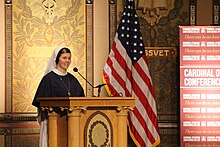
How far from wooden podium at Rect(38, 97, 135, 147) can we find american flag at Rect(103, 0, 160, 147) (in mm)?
1486

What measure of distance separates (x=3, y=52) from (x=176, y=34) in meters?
2.03

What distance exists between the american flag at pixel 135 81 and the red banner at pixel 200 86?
40 centimetres

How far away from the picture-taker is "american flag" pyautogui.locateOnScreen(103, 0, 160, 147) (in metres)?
6.22

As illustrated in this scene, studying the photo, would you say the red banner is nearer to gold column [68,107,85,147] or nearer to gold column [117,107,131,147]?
gold column [117,107,131,147]

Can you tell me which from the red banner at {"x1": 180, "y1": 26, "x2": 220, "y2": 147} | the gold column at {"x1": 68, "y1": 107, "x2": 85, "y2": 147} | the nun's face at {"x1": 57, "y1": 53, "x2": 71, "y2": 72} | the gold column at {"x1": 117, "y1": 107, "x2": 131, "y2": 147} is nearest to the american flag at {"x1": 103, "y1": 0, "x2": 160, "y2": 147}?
the red banner at {"x1": 180, "y1": 26, "x2": 220, "y2": 147}

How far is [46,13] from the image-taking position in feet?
21.4

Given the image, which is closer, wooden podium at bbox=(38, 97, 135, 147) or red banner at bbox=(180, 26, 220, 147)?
wooden podium at bbox=(38, 97, 135, 147)

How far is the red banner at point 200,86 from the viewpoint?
236 inches

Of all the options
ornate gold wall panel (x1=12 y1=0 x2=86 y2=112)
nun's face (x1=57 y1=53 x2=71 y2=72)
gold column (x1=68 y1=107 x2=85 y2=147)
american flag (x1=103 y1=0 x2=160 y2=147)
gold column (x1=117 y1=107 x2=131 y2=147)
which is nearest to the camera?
gold column (x1=68 y1=107 x2=85 y2=147)

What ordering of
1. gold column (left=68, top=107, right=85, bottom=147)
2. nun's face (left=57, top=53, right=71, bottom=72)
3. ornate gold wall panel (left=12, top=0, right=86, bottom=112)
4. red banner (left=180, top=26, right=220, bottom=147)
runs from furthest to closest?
ornate gold wall panel (left=12, top=0, right=86, bottom=112) < red banner (left=180, top=26, right=220, bottom=147) < nun's face (left=57, top=53, right=71, bottom=72) < gold column (left=68, top=107, right=85, bottom=147)

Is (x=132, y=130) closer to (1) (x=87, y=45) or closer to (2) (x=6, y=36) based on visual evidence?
(1) (x=87, y=45)

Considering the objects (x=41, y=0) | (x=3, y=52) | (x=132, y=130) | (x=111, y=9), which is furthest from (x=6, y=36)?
(x=132, y=130)

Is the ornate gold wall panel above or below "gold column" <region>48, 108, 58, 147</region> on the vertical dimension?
above

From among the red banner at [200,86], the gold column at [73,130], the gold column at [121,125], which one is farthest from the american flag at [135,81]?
the gold column at [73,130]
